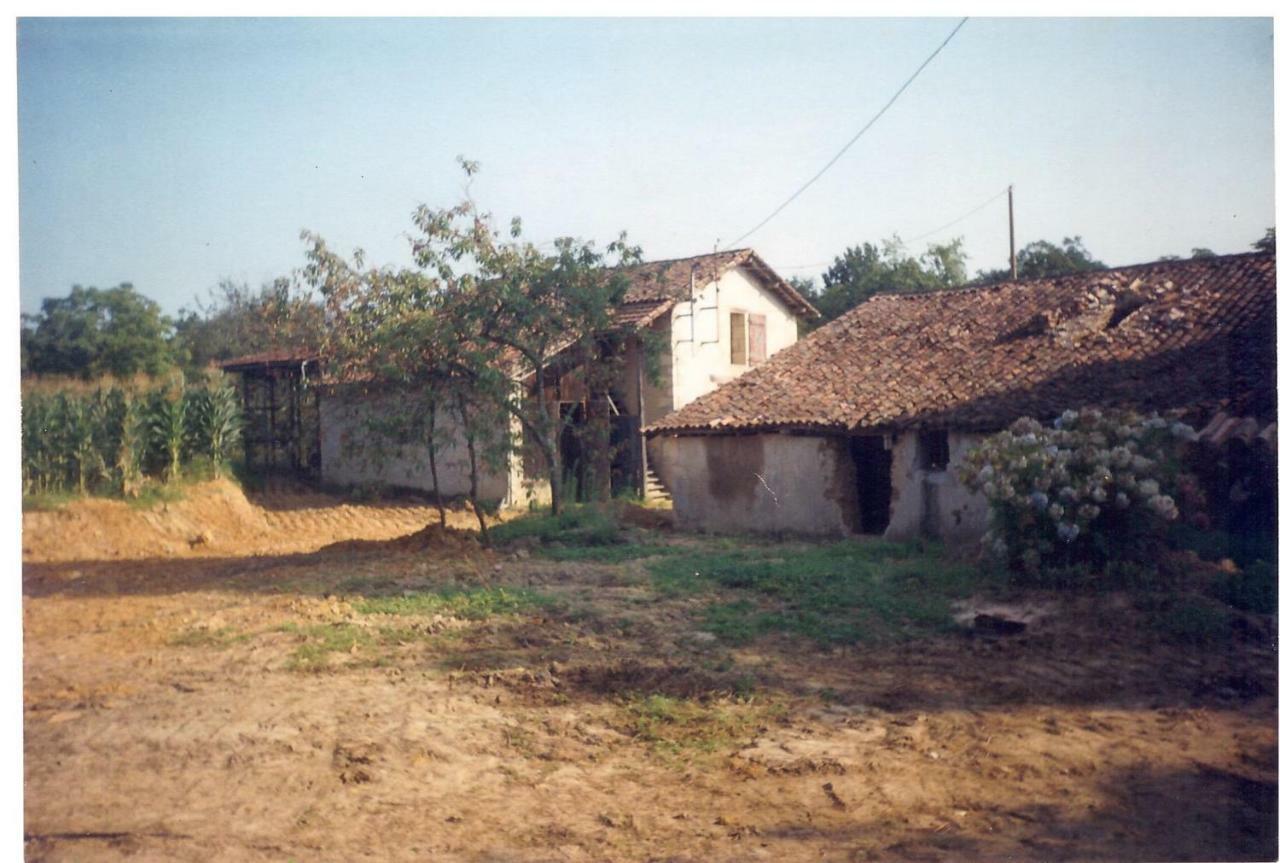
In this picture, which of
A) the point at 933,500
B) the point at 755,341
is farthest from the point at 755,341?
the point at 933,500

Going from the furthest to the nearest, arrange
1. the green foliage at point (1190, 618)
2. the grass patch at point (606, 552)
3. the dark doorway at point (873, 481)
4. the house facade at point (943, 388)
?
the dark doorway at point (873, 481), the grass patch at point (606, 552), the house facade at point (943, 388), the green foliage at point (1190, 618)

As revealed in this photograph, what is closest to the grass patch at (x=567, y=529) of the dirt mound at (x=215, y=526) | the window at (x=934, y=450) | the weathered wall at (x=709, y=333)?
the dirt mound at (x=215, y=526)

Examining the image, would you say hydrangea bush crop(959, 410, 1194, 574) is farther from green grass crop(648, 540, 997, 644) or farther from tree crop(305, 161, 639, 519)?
tree crop(305, 161, 639, 519)

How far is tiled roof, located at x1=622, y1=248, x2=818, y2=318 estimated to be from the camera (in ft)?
72.1

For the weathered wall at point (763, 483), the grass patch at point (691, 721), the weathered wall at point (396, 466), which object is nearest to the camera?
the grass patch at point (691, 721)

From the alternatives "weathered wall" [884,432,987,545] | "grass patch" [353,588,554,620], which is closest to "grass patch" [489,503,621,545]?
"grass patch" [353,588,554,620]

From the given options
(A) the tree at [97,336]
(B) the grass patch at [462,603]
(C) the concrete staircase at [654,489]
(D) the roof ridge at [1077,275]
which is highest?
(D) the roof ridge at [1077,275]

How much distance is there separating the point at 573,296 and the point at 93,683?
8.87 m

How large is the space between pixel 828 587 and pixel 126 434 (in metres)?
13.1

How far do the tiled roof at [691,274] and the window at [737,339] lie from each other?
51.5 inches

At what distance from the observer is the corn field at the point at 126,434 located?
47.4 feet

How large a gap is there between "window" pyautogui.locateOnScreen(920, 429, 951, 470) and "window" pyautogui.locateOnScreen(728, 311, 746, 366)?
9591 mm

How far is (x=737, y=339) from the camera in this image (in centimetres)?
2431

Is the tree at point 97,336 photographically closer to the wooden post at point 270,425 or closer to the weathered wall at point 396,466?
the weathered wall at point 396,466
